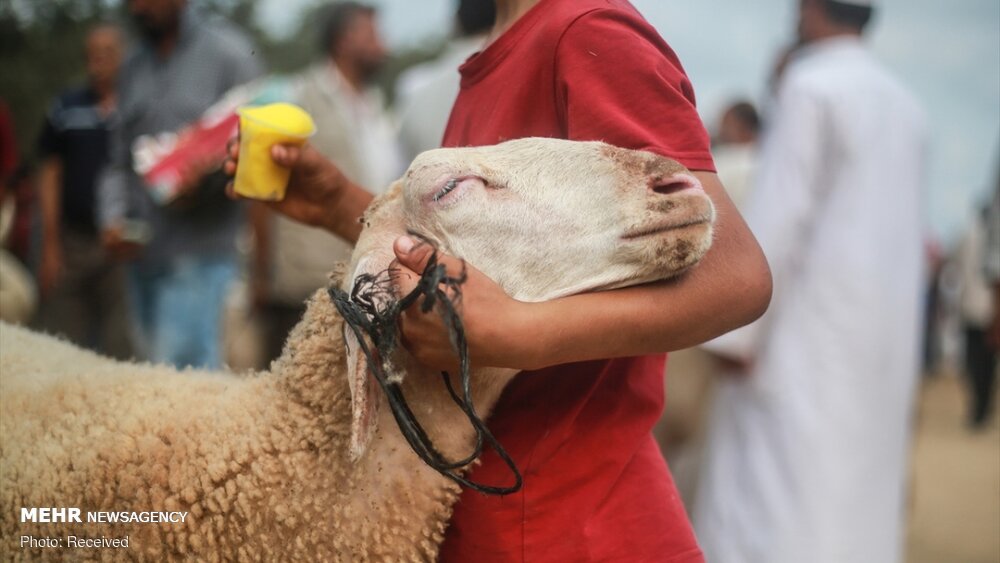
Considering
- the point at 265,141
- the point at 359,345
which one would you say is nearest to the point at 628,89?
the point at 359,345

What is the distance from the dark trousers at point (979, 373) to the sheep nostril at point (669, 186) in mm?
10678

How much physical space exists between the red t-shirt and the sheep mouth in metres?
0.15

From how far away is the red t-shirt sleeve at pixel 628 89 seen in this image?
1.69 meters

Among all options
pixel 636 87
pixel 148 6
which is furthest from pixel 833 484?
pixel 148 6

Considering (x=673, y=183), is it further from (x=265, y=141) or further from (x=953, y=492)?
(x=953, y=492)

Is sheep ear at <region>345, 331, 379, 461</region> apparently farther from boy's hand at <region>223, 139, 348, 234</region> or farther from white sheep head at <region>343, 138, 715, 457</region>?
boy's hand at <region>223, 139, 348, 234</region>

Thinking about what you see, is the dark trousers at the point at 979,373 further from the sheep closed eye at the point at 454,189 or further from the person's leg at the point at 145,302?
the sheep closed eye at the point at 454,189

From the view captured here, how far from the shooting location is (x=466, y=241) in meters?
1.77

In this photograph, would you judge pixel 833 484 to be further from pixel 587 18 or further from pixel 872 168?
pixel 587 18

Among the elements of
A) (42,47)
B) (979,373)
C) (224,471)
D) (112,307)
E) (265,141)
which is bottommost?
(979,373)

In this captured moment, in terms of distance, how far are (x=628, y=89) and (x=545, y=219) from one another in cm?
24

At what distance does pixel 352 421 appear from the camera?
1733 mm

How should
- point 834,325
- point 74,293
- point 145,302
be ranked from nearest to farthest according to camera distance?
point 834,325 < point 145,302 < point 74,293

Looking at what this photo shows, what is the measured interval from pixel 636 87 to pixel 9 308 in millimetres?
3022
